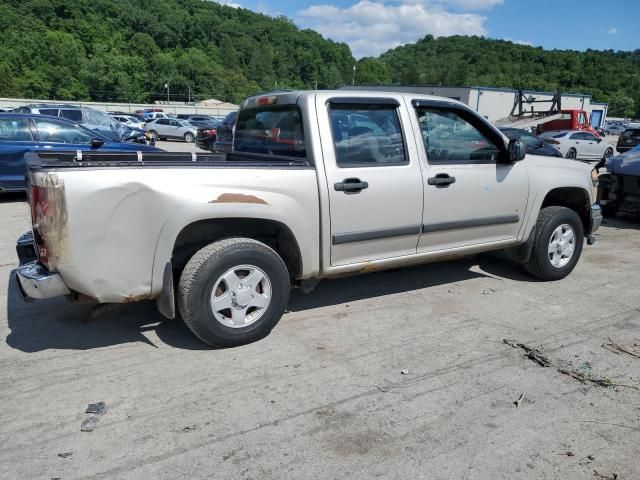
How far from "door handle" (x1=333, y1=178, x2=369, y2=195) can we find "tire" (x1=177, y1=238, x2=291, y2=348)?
71cm

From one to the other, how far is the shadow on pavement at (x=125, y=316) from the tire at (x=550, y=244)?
268mm

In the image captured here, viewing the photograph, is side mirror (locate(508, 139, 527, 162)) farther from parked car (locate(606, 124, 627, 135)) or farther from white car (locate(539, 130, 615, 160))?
parked car (locate(606, 124, 627, 135))

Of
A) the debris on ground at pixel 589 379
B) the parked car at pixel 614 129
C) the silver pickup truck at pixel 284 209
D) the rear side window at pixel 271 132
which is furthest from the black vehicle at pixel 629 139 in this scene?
the parked car at pixel 614 129

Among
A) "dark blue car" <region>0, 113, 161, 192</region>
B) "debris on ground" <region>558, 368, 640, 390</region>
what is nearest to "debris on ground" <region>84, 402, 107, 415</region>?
"debris on ground" <region>558, 368, 640, 390</region>

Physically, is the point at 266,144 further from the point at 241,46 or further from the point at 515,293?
the point at 241,46

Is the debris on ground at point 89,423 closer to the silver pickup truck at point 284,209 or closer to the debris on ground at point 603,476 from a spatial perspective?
the silver pickup truck at point 284,209

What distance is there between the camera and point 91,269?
3.21 metres

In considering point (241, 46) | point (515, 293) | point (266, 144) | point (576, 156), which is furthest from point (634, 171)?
point (241, 46)

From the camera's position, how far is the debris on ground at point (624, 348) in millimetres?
3824

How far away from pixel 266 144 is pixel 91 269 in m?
1.93

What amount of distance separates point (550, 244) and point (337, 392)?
3.21 m

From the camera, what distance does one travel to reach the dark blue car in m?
8.90

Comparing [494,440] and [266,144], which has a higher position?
[266,144]

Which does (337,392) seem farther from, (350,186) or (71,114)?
(71,114)
